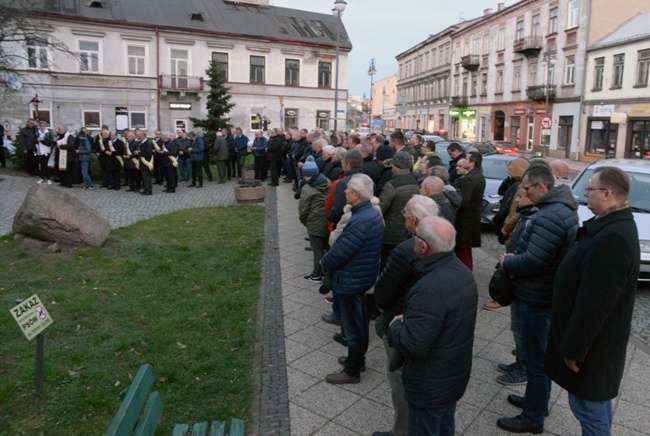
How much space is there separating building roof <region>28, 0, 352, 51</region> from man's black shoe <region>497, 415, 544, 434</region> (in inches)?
1586

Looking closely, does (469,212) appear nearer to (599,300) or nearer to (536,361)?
(536,361)

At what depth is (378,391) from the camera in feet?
16.2

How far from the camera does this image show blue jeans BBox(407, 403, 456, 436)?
3.31 m

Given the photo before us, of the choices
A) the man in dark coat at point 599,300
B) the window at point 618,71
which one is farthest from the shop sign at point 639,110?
the man in dark coat at point 599,300

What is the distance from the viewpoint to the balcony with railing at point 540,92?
40537 millimetres

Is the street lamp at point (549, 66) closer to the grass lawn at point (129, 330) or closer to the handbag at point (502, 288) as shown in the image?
the grass lawn at point (129, 330)

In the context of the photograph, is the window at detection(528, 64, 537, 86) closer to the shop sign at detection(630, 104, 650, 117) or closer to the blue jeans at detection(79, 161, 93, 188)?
the shop sign at detection(630, 104, 650, 117)

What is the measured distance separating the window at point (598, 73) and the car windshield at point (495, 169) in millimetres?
26603

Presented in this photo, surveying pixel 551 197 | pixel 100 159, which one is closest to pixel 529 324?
pixel 551 197

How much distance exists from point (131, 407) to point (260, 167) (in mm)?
17269

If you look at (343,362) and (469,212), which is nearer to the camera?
(343,362)

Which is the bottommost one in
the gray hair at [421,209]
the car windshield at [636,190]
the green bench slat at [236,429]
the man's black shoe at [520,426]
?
the man's black shoe at [520,426]

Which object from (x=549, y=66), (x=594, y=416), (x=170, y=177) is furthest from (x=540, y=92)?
(x=594, y=416)

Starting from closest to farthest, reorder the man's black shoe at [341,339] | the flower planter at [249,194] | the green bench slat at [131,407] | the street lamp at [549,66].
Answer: the green bench slat at [131,407], the man's black shoe at [341,339], the flower planter at [249,194], the street lamp at [549,66]
